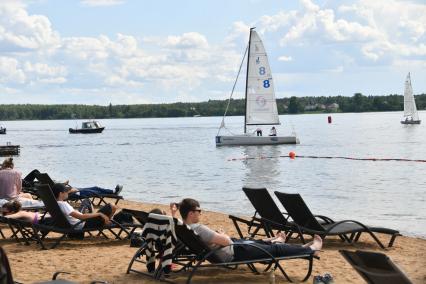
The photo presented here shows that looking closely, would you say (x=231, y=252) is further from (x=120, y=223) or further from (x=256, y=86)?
(x=256, y=86)

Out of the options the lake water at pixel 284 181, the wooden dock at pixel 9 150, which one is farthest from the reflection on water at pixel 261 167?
the wooden dock at pixel 9 150

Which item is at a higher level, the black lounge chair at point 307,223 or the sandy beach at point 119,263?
the black lounge chair at point 307,223

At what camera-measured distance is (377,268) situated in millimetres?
5266

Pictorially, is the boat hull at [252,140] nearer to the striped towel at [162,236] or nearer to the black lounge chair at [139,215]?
the black lounge chair at [139,215]

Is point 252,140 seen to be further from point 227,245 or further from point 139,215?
point 227,245

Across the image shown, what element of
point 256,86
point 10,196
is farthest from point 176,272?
point 256,86

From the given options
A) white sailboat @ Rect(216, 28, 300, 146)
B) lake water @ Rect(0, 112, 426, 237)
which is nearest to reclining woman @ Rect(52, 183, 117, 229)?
lake water @ Rect(0, 112, 426, 237)

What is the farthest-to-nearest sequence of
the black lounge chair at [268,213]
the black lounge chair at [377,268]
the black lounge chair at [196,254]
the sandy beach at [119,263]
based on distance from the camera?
1. the black lounge chair at [268,213]
2. the sandy beach at [119,263]
3. the black lounge chair at [196,254]
4. the black lounge chair at [377,268]

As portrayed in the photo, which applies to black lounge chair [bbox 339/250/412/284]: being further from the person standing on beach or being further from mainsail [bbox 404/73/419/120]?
mainsail [bbox 404/73/419/120]

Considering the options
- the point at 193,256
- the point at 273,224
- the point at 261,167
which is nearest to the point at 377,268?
the point at 193,256

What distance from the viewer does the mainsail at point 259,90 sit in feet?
205

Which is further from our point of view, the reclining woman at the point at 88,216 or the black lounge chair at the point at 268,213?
the black lounge chair at the point at 268,213

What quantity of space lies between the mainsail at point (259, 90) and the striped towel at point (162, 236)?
5332 centimetres

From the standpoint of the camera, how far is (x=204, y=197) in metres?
28.5
